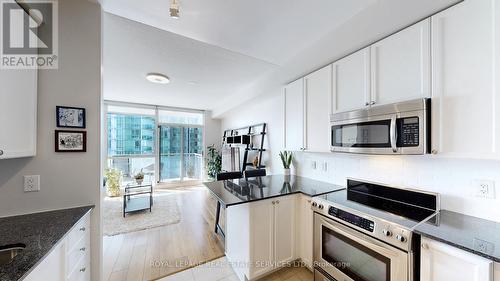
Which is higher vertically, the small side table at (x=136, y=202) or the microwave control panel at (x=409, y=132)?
the microwave control panel at (x=409, y=132)

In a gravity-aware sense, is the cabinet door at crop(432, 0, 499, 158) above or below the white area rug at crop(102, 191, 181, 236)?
above

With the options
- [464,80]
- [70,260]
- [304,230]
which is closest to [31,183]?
[70,260]

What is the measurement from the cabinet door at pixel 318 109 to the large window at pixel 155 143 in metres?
4.72

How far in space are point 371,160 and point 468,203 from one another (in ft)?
2.39

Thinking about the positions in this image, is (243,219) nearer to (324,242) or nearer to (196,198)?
(324,242)

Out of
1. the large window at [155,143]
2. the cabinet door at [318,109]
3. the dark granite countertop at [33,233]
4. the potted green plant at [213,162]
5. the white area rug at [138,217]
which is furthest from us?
the potted green plant at [213,162]

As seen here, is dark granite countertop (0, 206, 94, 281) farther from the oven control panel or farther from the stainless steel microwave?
the stainless steel microwave

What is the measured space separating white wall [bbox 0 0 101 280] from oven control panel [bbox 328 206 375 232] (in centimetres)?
204

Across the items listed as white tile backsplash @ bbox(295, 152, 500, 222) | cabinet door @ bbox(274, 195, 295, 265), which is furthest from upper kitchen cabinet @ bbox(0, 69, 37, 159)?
white tile backsplash @ bbox(295, 152, 500, 222)

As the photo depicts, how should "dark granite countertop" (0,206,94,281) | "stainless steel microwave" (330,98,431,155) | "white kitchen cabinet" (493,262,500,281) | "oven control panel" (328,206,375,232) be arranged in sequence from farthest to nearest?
"oven control panel" (328,206,375,232)
"stainless steel microwave" (330,98,431,155)
"white kitchen cabinet" (493,262,500,281)
"dark granite countertop" (0,206,94,281)

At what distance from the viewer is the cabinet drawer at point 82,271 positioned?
1221mm

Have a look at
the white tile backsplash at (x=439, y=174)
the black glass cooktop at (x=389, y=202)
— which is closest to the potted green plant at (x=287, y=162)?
the white tile backsplash at (x=439, y=174)

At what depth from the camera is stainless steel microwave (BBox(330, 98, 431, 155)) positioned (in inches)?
50.5

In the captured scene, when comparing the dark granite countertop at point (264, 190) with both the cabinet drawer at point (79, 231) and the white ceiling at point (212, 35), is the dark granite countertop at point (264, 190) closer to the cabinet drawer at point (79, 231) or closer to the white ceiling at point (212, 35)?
the cabinet drawer at point (79, 231)
